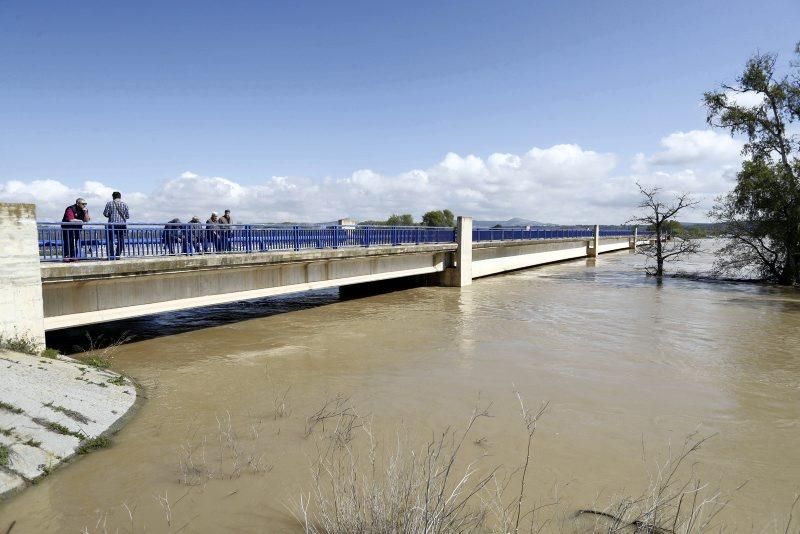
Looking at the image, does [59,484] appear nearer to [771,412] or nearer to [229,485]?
[229,485]

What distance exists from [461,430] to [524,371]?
3.49 metres

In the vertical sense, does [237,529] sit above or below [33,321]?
below

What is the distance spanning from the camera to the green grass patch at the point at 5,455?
5.07 meters

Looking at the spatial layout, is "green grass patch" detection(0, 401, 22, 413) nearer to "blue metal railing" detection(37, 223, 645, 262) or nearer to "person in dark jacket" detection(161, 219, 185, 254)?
"blue metal railing" detection(37, 223, 645, 262)

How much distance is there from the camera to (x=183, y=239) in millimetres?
12195

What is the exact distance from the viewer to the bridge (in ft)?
29.2

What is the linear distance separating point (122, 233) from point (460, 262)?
16413mm

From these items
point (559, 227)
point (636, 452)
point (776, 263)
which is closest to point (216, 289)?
point (636, 452)

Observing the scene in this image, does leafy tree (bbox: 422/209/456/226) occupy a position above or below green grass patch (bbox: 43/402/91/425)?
above

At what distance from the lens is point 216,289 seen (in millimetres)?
13125

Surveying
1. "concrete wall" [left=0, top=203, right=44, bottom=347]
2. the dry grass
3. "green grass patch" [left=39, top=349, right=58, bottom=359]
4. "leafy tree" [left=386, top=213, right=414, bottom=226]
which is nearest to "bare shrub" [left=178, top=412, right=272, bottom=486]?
the dry grass

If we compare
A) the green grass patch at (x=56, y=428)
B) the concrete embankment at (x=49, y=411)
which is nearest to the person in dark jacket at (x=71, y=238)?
the concrete embankment at (x=49, y=411)

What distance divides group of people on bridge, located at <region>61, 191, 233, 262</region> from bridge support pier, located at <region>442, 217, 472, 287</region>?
13315 mm

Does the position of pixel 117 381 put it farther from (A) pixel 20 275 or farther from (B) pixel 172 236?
(B) pixel 172 236
